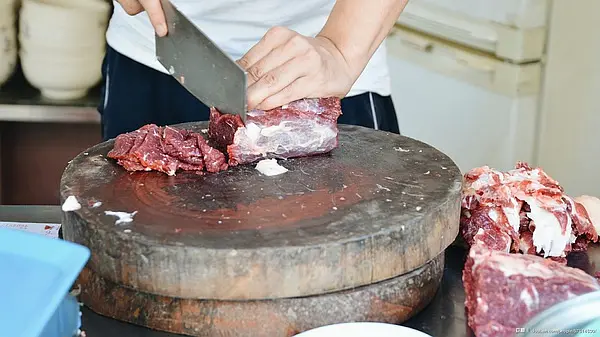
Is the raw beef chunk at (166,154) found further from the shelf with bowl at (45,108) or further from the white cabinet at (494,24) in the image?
the white cabinet at (494,24)

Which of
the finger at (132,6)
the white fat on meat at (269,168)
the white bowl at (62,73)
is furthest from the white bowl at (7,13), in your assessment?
the white fat on meat at (269,168)

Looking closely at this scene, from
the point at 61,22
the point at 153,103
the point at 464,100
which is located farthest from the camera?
the point at 464,100

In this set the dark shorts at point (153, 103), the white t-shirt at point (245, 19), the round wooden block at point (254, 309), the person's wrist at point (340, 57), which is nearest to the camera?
the round wooden block at point (254, 309)

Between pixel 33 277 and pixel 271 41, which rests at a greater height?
pixel 271 41

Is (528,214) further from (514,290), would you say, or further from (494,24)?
(494,24)

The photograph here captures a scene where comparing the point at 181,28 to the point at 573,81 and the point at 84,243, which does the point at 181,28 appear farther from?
the point at 573,81

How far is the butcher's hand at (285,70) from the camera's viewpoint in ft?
4.89

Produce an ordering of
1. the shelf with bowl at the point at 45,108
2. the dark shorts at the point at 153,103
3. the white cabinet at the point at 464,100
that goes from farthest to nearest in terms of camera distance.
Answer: the white cabinet at the point at 464,100 < the shelf with bowl at the point at 45,108 < the dark shorts at the point at 153,103

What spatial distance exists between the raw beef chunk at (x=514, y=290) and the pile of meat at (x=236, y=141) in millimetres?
443

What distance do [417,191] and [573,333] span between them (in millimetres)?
403

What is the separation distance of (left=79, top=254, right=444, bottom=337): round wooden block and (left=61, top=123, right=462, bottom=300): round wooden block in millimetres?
25

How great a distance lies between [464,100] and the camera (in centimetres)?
314

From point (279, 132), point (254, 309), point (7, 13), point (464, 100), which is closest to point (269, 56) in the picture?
point (279, 132)

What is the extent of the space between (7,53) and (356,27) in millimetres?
1551
